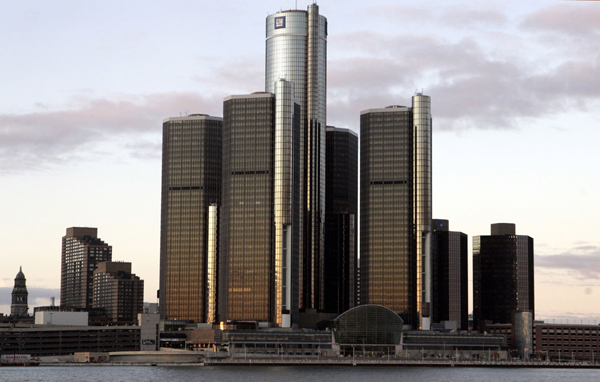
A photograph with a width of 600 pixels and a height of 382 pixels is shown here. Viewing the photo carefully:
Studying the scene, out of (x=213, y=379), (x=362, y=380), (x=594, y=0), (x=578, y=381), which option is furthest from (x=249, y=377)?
(x=594, y=0)

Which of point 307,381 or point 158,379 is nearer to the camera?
point 307,381

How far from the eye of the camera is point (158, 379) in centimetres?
18812

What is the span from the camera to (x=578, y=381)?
656 ft

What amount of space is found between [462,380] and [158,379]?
64.6 meters

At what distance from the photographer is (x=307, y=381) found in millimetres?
174875

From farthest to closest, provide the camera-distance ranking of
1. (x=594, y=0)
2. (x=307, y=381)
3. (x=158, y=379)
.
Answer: (x=158, y=379), (x=307, y=381), (x=594, y=0)

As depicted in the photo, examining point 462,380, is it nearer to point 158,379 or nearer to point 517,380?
point 517,380

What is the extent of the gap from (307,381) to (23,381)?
58.5 m

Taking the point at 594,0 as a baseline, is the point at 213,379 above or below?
below

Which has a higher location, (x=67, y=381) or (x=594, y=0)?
(x=594, y=0)

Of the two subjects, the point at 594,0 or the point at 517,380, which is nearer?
the point at 594,0

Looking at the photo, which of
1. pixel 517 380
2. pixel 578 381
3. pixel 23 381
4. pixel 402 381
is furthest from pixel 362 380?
pixel 23 381

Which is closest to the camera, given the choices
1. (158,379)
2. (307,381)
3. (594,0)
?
(594,0)

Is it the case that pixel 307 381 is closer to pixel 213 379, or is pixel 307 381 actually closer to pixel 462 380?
pixel 213 379
